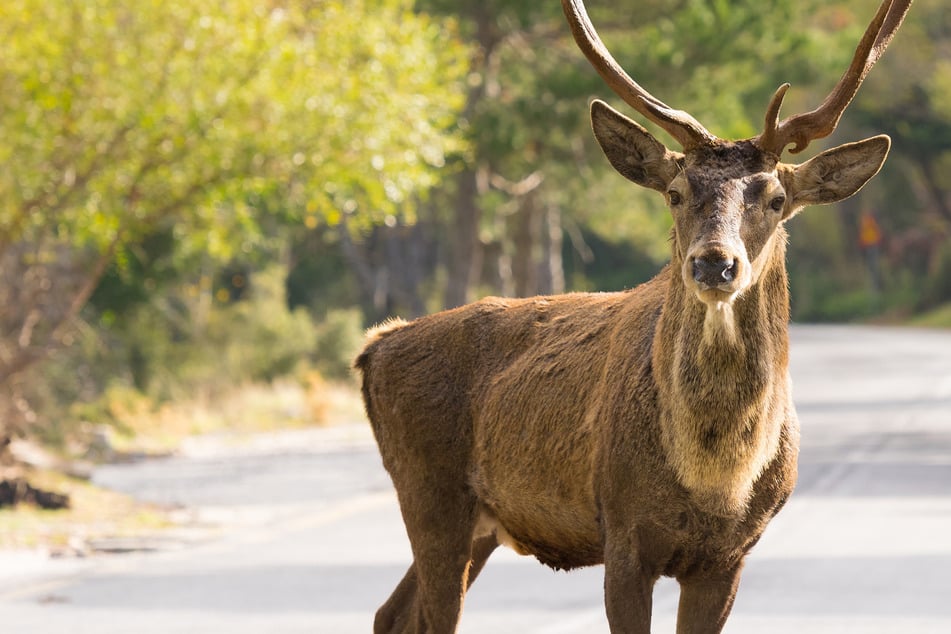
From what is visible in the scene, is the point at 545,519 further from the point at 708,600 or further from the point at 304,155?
the point at 304,155

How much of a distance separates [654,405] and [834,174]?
3.34 ft

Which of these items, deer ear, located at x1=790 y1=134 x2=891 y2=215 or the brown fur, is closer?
the brown fur

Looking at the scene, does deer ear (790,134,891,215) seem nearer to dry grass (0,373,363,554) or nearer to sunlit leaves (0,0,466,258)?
dry grass (0,373,363,554)

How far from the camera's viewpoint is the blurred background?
1602 cm

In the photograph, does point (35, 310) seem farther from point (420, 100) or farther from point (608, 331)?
point (608, 331)

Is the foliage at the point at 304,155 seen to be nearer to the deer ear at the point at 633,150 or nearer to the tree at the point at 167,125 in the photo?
the tree at the point at 167,125

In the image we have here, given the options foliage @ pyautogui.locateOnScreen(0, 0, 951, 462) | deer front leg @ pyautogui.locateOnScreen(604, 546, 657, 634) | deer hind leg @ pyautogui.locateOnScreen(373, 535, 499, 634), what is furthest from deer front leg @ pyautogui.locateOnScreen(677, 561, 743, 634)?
foliage @ pyautogui.locateOnScreen(0, 0, 951, 462)

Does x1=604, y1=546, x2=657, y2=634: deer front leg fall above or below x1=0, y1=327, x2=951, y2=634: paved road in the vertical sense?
below

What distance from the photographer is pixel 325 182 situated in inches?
679

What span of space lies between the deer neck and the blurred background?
28.7ft

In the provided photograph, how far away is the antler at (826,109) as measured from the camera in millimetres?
6184

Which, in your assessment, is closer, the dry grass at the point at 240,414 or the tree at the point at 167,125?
the tree at the point at 167,125

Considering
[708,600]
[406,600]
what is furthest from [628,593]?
[406,600]

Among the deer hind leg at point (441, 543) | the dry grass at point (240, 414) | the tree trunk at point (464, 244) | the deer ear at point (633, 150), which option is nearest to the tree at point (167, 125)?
the dry grass at point (240, 414)
